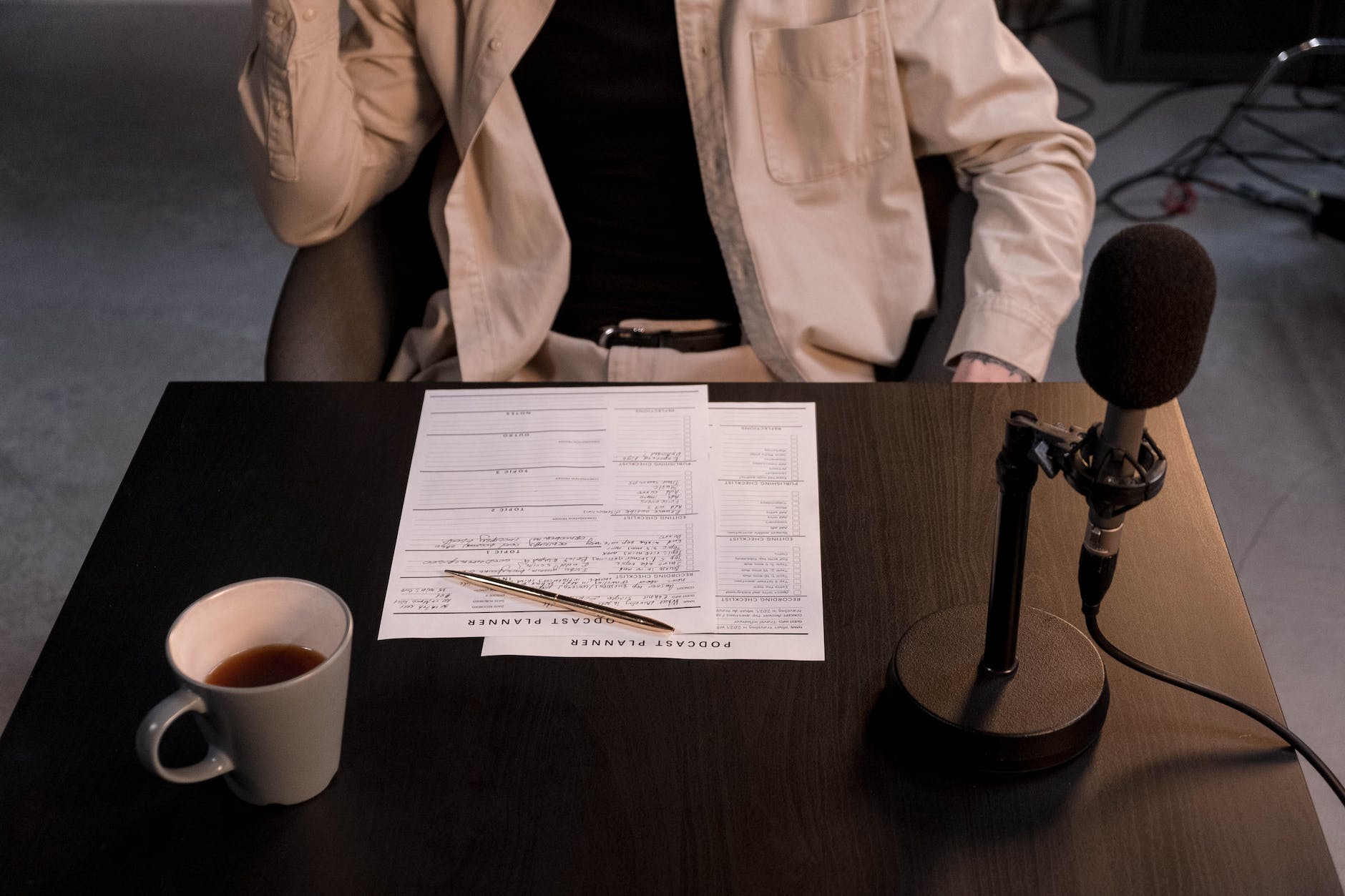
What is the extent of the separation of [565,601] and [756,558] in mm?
129

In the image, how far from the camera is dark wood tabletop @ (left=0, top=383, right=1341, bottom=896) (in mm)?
644

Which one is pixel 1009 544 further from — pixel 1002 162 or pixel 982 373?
pixel 1002 162

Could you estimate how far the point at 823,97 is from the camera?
48.1 inches

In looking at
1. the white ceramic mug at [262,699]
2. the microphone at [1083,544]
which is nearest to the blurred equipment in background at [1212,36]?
the microphone at [1083,544]

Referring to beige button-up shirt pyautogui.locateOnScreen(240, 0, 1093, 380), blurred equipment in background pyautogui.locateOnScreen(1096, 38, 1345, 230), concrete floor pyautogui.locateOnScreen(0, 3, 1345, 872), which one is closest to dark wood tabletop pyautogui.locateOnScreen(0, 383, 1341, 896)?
beige button-up shirt pyautogui.locateOnScreen(240, 0, 1093, 380)

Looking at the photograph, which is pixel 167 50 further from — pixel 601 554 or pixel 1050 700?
pixel 1050 700

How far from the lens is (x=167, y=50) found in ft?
11.8

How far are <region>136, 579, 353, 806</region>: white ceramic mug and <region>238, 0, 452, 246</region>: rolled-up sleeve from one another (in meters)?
0.62

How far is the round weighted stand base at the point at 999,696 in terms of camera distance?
669 mm

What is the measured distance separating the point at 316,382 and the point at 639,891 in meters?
0.52

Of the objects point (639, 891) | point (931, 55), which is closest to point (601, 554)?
point (639, 891)

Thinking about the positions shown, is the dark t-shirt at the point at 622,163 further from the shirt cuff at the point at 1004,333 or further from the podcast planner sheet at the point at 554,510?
the podcast planner sheet at the point at 554,510

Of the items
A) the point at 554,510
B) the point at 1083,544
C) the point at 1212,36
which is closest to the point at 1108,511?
the point at 1083,544

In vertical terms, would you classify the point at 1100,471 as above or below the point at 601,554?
above
